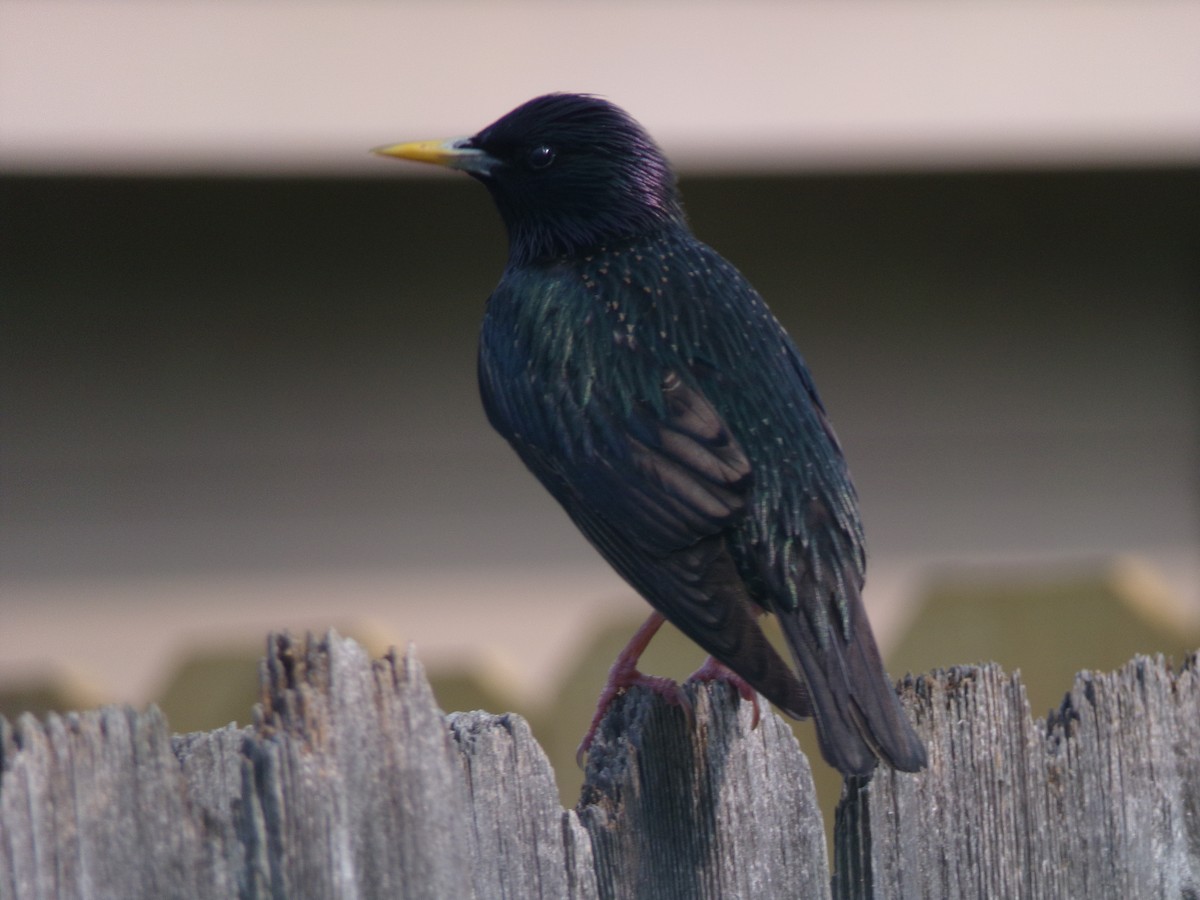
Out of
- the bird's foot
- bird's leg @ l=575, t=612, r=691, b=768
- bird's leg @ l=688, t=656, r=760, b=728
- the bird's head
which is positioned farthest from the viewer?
the bird's head

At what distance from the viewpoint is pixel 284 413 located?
19.6 ft

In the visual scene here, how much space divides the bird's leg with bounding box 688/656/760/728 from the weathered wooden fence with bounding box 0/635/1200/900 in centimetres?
8

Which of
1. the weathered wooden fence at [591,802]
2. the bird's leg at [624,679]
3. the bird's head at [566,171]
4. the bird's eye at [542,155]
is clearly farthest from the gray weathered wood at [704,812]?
the bird's eye at [542,155]

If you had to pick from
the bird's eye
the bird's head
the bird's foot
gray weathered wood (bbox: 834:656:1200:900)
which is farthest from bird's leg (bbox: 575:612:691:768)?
the bird's eye

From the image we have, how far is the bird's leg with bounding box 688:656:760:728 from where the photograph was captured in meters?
2.15

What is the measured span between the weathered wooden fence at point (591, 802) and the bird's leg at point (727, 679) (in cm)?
8

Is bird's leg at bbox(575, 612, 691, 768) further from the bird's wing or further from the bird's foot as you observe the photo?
the bird's wing

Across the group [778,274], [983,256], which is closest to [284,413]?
[778,274]

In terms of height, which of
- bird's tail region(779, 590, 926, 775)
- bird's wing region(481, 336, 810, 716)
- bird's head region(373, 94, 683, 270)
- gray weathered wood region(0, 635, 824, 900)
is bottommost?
gray weathered wood region(0, 635, 824, 900)

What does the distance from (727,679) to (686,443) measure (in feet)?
1.64

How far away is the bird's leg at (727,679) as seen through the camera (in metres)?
2.15

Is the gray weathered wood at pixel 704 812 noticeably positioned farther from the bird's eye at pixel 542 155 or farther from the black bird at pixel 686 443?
the bird's eye at pixel 542 155

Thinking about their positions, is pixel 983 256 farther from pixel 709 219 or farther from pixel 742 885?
pixel 742 885

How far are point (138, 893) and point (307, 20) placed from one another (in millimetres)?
3881
